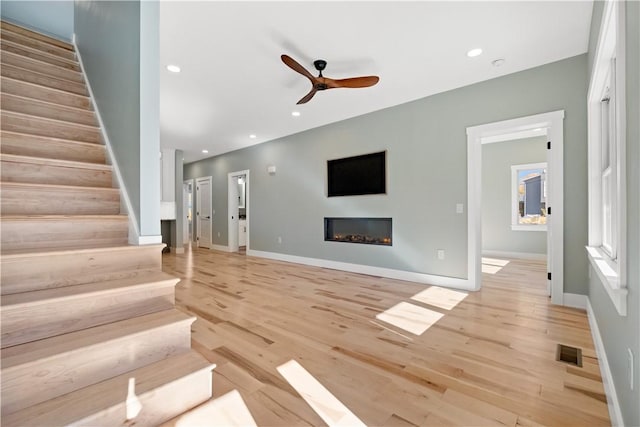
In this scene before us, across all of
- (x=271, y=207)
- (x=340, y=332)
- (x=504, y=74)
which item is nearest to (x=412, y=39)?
(x=504, y=74)

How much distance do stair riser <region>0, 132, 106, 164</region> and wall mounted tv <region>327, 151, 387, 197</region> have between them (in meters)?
3.35

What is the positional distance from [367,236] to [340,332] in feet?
8.32

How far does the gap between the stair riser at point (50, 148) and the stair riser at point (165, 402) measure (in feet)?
6.49

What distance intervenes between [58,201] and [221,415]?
1756mm

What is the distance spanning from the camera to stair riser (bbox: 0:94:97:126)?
90.7 inches

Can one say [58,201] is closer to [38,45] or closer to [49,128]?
[49,128]

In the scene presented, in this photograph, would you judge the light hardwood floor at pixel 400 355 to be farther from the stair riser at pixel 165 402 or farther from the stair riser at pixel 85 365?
the stair riser at pixel 85 365

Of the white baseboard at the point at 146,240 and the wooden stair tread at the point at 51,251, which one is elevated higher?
the white baseboard at the point at 146,240

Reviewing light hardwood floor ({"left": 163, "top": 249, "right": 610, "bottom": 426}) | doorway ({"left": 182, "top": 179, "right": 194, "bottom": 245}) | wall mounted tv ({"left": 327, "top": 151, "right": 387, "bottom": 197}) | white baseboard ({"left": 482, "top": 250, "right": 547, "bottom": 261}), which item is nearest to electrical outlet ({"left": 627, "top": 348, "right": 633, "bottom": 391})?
light hardwood floor ({"left": 163, "top": 249, "right": 610, "bottom": 426})

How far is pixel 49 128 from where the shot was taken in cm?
231

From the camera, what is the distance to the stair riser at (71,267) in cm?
143

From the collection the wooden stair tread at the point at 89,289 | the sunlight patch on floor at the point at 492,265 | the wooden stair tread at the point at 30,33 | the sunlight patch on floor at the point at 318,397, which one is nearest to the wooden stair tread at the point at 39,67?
the wooden stair tread at the point at 30,33

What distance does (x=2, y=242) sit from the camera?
1.60 m

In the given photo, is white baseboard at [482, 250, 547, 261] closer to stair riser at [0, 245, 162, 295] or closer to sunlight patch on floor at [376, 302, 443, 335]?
sunlight patch on floor at [376, 302, 443, 335]
